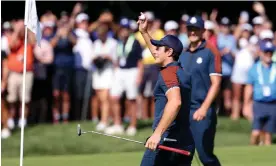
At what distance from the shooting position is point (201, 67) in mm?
12141

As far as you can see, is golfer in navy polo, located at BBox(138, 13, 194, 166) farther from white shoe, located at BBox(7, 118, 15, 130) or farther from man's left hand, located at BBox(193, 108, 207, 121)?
white shoe, located at BBox(7, 118, 15, 130)

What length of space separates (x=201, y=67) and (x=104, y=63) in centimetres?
738

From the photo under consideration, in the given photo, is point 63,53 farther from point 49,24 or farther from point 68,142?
point 68,142

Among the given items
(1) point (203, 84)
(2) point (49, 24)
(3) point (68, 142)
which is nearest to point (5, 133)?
(3) point (68, 142)

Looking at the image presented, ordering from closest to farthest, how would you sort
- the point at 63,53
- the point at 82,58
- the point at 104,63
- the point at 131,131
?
the point at 131,131 < the point at 104,63 < the point at 63,53 < the point at 82,58

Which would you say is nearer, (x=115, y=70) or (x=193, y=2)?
(x=115, y=70)

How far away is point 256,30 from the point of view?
2162 cm

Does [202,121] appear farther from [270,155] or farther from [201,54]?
[270,155]

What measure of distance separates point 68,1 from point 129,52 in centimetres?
506

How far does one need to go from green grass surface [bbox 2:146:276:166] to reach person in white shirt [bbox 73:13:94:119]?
440 centimetres

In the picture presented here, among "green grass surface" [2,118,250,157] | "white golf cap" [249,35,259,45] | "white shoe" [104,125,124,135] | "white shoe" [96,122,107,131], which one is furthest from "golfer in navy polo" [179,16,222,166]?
"white golf cap" [249,35,259,45]

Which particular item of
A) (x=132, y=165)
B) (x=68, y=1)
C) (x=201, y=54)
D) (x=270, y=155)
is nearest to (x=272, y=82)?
(x=270, y=155)

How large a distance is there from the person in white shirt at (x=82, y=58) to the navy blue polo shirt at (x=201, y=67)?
24.8 feet

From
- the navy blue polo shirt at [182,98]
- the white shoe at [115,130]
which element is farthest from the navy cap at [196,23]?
the white shoe at [115,130]
